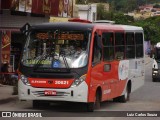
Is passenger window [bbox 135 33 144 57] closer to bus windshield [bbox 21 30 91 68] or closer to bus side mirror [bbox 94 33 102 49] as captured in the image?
bus side mirror [bbox 94 33 102 49]

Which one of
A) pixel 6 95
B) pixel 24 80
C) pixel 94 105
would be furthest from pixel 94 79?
pixel 6 95

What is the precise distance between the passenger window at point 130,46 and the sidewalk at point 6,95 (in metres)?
4.46

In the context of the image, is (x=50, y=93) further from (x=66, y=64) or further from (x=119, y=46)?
(x=119, y=46)

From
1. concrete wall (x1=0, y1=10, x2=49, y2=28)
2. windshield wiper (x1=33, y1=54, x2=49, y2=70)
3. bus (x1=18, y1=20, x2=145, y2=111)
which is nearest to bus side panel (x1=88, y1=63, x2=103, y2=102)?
bus (x1=18, y1=20, x2=145, y2=111)

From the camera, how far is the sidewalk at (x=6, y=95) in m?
19.0

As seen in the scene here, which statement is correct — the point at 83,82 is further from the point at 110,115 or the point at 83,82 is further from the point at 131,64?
the point at 131,64

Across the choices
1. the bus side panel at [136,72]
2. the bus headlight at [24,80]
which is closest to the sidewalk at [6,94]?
the bus headlight at [24,80]

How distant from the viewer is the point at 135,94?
24969mm

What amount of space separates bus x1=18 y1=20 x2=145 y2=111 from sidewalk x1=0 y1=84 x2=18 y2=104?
2455 millimetres

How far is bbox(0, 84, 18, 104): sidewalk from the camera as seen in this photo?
747 inches

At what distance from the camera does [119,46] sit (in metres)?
18.8

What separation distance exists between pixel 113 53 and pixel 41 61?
3.18 metres

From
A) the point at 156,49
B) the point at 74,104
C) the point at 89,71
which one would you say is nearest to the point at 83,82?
the point at 89,71

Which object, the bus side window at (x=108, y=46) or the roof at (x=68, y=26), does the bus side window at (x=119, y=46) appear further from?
the roof at (x=68, y=26)
